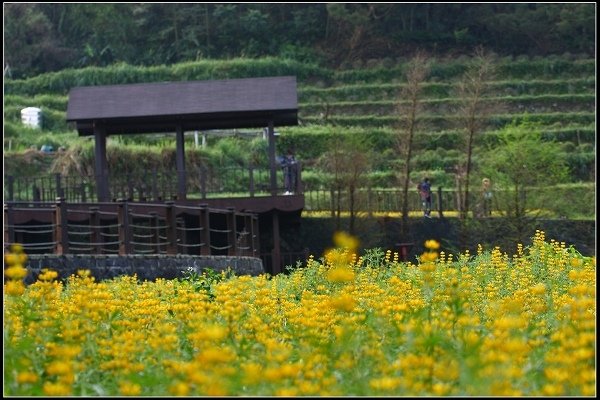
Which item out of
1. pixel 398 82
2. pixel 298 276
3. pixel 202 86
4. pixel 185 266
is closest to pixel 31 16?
pixel 398 82

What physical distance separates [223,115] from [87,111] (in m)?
3.09

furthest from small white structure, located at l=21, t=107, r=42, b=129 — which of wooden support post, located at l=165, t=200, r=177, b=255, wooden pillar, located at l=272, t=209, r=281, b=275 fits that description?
wooden support post, located at l=165, t=200, r=177, b=255

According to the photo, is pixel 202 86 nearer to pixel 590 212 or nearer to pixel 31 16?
pixel 590 212

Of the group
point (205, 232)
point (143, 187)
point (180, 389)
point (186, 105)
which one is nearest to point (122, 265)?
point (205, 232)

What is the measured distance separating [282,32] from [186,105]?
36.3m

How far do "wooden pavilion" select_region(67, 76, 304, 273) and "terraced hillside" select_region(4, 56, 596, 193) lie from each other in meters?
9.34

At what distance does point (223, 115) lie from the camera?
24.5m

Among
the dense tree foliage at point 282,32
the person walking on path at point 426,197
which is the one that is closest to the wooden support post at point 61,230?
the person walking on path at point 426,197

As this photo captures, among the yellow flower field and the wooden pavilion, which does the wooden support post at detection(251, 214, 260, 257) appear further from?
the yellow flower field

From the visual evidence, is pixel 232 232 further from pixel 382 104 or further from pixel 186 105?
pixel 382 104

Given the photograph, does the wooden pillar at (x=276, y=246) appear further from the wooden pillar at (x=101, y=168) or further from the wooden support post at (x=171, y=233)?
the wooden support post at (x=171, y=233)

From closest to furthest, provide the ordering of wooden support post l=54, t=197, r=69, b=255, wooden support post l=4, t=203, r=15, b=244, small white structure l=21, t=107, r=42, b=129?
wooden support post l=54, t=197, r=69, b=255
wooden support post l=4, t=203, r=15, b=244
small white structure l=21, t=107, r=42, b=129

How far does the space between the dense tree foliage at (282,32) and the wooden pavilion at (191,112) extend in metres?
29.4

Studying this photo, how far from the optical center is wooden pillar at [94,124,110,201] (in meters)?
23.9
